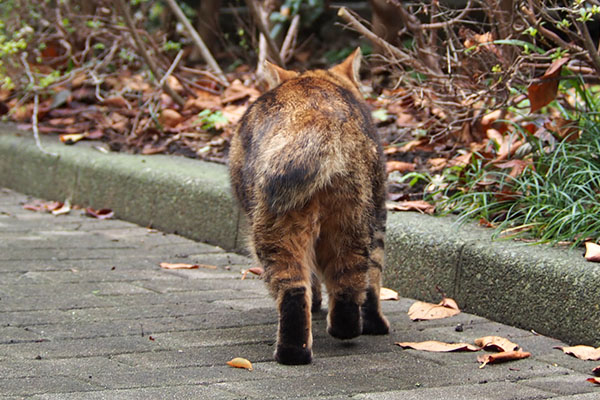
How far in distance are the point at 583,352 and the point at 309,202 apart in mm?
1276

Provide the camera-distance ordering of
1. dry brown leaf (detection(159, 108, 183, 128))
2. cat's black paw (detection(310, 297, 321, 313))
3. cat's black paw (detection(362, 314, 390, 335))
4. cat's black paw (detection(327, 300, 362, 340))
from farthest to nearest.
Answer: dry brown leaf (detection(159, 108, 183, 128)), cat's black paw (detection(310, 297, 321, 313)), cat's black paw (detection(362, 314, 390, 335)), cat's black paw (detection(327, 300, 362, 340))

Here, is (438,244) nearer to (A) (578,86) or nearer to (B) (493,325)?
(B) (493,325)

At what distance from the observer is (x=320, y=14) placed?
962 centimetres

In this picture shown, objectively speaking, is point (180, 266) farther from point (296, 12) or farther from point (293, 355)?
point (296, 12)

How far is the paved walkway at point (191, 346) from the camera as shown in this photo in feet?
9.41

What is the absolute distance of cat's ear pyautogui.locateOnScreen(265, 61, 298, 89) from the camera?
4133 mm

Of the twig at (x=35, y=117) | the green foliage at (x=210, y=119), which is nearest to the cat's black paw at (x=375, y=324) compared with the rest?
the green foliage at (x=210, y=119)

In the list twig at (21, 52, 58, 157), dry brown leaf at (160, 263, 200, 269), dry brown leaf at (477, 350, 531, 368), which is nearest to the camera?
dry brown leaf at (477, 350, 531, 368)

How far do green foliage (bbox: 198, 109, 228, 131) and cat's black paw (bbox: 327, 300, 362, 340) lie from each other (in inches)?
134

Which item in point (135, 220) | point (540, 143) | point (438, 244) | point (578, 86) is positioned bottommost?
point (135, 220)

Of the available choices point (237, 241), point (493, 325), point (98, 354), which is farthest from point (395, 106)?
point (98, 354)

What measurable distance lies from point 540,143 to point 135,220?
2.99m

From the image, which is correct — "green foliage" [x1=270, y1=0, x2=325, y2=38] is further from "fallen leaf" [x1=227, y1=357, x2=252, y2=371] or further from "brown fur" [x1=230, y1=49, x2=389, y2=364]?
"fallen leaf" [x1=227, y1=357, x2=252, y2=371]

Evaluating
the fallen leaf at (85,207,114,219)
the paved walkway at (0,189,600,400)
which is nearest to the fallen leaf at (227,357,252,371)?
the paved walkway at (0,189,600,400)
